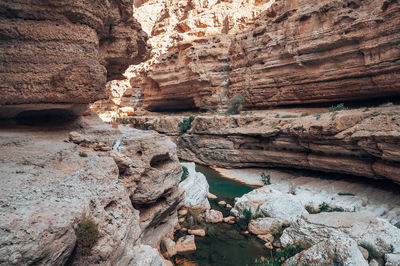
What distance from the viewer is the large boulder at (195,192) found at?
11.3 meters

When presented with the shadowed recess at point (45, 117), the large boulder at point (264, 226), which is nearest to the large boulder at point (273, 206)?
the large boulder at point (264, 226)

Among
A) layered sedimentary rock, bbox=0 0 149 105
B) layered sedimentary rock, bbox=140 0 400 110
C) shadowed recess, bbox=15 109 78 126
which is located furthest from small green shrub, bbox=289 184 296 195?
shadowed recess, bbox=15 109 78 126

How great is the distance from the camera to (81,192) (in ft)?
13.8

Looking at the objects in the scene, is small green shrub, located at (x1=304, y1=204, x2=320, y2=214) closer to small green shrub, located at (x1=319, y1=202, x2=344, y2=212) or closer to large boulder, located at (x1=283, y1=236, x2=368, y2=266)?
small green shrub, located at (x1=319, y1=202, x2=344, y2=212)

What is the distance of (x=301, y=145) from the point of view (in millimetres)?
15672

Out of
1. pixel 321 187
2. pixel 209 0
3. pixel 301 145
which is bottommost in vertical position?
pixel 321 187

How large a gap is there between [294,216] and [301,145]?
23.0 feet

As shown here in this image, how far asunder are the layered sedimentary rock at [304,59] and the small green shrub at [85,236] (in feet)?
64.4

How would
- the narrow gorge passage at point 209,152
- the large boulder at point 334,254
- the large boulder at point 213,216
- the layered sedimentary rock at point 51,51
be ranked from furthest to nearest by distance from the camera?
the large boulder at point 213,216 → the layered sedimentary rock at point 51,51 → the large boulder at point 334,254 → the narrow gorge passage at point 209,152

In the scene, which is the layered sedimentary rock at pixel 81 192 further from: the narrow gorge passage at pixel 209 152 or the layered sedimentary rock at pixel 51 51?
the layered sedimentary rock at pixel 51 51

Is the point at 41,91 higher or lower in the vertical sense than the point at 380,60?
lower

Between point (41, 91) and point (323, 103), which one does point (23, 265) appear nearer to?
point (41, 91)

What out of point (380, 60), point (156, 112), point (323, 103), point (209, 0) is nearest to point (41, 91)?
point (380, 60)

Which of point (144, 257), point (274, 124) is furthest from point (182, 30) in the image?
point (144, 257)
